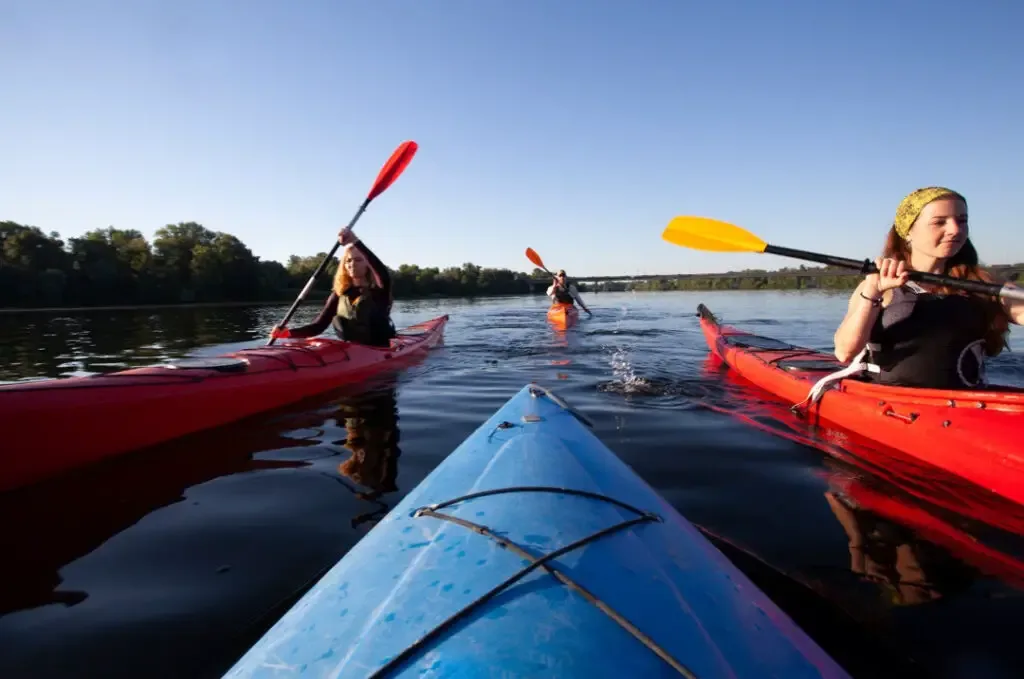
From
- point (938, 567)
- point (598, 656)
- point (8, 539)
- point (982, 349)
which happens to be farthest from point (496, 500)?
point (982, 349)

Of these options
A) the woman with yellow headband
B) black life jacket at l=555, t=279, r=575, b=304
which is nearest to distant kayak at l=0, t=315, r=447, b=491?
the woman with yellow headband

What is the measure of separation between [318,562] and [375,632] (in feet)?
4.78

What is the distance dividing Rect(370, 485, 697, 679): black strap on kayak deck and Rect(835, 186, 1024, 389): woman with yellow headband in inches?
101

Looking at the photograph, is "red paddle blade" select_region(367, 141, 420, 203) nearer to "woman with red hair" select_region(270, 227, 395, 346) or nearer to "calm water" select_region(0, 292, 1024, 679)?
"woman with red hair" select_region(270, 227, 395, 346)

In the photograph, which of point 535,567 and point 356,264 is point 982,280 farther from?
point 356,264

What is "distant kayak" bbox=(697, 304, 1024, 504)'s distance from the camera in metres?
2.85

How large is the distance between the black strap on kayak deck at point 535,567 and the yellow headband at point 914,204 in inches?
117

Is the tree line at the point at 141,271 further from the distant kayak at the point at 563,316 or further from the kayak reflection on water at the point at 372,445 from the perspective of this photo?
the kayak reflection on water at the point at 372,445

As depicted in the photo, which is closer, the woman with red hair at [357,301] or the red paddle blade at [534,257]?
the woman with red hair at [357,301]

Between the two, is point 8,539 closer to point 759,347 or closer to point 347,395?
point 347,395

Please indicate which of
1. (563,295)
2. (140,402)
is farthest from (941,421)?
(563,295)

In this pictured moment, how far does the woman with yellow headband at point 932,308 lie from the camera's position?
10.4 ft

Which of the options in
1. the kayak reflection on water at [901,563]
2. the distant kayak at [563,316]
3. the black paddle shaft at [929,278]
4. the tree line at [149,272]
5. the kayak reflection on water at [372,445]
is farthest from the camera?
the tree line at [149,272]

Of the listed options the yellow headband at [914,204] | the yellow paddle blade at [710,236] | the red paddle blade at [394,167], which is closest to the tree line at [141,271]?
the red paddle blade at [394,167]
